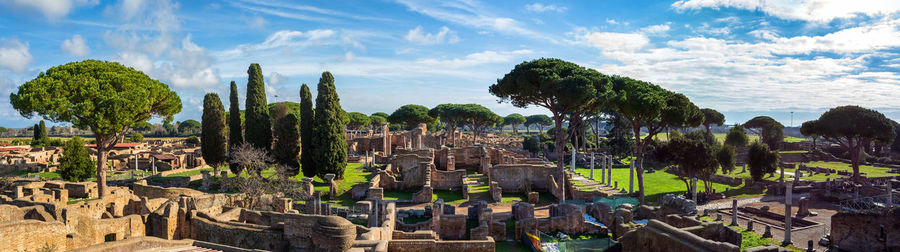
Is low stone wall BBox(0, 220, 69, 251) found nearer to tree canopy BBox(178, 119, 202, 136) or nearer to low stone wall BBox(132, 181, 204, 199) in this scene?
low stone wall BBox(132, 181, 204, 199)

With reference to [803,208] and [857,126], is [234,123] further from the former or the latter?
[857,126]

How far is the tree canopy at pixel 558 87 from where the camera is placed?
79.3 feet

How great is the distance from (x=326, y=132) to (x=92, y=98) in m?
11.9

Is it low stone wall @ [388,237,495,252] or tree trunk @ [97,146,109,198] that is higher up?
tree trunk @ [97,146,109,198]

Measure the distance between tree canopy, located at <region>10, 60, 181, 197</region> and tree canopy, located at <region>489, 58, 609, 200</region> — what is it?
64.3 feet

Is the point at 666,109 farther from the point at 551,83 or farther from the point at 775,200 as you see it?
the point at 775,200

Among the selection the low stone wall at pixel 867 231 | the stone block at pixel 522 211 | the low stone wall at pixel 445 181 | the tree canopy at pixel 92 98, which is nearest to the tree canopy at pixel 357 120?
the low stone wall at pixel 445 181

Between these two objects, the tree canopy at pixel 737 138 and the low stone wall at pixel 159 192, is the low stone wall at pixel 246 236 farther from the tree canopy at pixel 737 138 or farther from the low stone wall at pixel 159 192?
the tree canopy at pixel 737 138

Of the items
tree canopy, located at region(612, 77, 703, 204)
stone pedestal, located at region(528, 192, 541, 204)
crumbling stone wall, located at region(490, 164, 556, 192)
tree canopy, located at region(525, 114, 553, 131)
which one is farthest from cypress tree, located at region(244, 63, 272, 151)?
tree canopy, located at region(525, 114, 553, 131)

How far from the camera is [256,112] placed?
99.8ft

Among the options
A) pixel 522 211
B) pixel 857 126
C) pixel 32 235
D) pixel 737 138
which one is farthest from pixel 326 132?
pixel 737 138

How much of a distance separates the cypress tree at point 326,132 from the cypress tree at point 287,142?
6.83 feet

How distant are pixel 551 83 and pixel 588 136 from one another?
50.2 metres

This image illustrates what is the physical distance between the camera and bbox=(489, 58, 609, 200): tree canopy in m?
24.2
